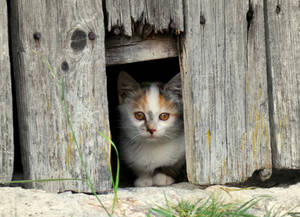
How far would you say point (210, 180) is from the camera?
2.83 m

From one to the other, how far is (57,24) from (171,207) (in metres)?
1.34

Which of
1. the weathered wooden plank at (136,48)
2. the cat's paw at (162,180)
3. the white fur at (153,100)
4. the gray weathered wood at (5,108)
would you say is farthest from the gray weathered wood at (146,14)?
the cat's paw at (162,180)

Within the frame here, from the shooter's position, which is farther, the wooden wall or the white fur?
the white fur

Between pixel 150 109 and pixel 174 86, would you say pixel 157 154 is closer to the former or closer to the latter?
pixel 150 109

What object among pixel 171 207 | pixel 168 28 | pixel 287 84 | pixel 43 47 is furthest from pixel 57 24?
pixel 287 84

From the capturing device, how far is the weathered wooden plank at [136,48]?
2830 mm

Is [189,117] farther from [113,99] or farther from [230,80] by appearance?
[113,99]

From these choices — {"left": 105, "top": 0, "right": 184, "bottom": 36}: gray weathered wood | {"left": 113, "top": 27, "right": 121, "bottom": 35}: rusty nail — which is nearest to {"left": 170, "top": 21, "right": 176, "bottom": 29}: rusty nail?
{"left": 105, "top": 0, "right": 184, "bottom": 36}: gray weathered wood

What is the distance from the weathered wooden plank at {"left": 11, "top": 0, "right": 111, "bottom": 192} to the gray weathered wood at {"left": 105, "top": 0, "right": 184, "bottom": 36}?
0.32ft

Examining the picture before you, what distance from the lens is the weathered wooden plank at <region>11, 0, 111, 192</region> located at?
2.46m

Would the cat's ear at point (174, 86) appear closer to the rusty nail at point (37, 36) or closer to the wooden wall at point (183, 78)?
the wooden wall at point (183, 78)

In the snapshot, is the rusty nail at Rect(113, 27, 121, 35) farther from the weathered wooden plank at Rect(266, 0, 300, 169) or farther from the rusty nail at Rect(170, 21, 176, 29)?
the weathered wooden plank at Rect(266, 0, 300, 169)

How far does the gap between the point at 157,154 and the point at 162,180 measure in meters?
0.24

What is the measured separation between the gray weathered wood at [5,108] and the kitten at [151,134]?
1.18m
